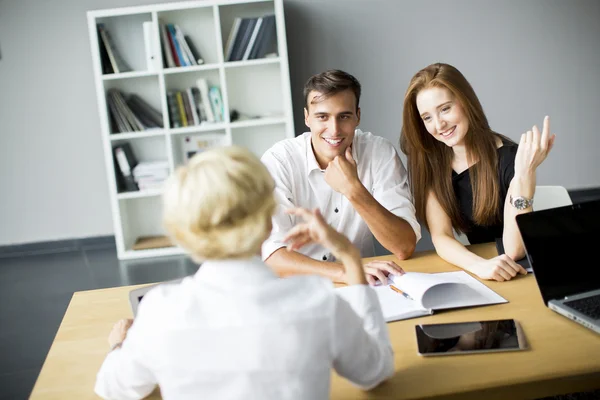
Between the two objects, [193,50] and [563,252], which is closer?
[563,252]

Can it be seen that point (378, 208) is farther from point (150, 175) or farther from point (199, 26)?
point (199, 26)

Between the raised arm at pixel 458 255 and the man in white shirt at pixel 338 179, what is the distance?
74 millimetres

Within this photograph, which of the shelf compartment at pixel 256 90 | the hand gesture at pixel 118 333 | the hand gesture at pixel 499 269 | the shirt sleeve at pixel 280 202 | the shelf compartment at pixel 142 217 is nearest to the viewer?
the hand gesture at pixel 118 333

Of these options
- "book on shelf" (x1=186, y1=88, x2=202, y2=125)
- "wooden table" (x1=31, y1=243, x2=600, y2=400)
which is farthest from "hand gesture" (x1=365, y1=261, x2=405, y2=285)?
"book on shelf" (x1=186, y1=88, x2=202, y2=125)

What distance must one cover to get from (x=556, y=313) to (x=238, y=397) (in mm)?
845

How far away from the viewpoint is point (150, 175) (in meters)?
4.51

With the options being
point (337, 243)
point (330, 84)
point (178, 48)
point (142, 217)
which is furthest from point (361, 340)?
point (142, 217)

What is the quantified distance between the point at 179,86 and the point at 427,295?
3394 mm

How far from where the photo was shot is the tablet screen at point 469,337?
4.30 ft

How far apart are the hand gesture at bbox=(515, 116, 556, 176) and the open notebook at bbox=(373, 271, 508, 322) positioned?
43 centimetres

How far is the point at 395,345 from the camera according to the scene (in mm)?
1366

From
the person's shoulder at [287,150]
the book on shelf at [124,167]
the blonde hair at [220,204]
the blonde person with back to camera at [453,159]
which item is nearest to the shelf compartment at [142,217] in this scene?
the book on shelf at [124,167]

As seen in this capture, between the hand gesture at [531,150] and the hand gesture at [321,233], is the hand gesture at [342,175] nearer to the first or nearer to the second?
the hand gesture at [531,150]

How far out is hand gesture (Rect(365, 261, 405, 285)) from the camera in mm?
1741
